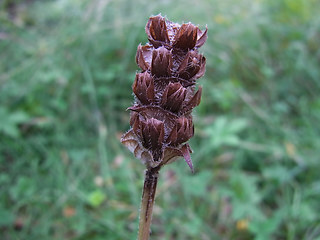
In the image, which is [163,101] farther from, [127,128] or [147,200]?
[127,128]

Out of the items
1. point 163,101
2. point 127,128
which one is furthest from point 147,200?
point 127,128

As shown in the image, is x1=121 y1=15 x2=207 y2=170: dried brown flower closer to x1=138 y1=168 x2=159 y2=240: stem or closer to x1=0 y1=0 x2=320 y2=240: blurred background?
x1=138 y1=168 x2=159 y2=240: stem

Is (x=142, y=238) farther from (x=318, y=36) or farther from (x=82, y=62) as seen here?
(x=318, y=36)

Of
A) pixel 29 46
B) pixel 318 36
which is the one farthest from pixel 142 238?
pixel 318 36

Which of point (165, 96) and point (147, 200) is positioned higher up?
point (165, 96)

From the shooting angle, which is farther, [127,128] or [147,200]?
[127,128]

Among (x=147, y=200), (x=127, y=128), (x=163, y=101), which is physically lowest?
(x=147, y=200)

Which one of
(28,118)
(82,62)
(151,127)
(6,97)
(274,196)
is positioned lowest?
(151,127)
